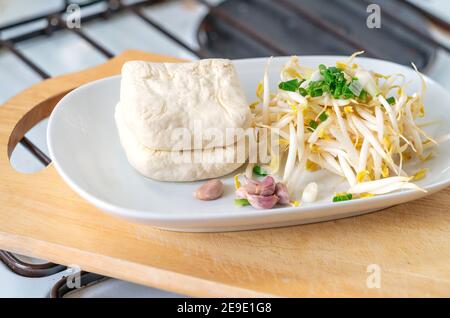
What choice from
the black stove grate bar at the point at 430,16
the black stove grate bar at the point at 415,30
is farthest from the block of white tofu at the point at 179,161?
the black stove grate bar at the point at 430,16

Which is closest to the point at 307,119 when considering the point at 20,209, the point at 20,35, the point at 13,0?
the point at 20,209

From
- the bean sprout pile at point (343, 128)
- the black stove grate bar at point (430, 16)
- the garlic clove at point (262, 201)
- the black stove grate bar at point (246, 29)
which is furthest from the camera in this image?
the black stove grate bar at point (430, 16)

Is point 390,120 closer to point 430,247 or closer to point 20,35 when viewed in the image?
point 430,247

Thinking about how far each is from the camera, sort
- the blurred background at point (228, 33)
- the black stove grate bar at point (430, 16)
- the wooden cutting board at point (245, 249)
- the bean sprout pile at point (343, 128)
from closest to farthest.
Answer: the wooden cutting board at point (245, 249) < the bean sprout pile at point (343, 128) < the blurred background at point (228, 33) < the black stove grate bar at point (430, 16)

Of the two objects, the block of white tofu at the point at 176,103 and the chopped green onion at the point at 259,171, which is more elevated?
the block of white tofu at the point at 176,103

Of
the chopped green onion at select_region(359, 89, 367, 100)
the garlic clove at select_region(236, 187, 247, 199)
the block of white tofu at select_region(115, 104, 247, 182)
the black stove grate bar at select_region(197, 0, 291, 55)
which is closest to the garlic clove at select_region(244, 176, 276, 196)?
the garlic clove at select_region(236, 187, 247, 199)

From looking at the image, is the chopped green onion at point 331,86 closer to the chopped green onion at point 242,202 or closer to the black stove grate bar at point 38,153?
the chopped green onion at point 242,202

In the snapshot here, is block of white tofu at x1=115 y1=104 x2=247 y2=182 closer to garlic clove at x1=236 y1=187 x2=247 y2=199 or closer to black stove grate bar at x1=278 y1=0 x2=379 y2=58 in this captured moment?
garlic clove at x1=236 y1=187 x2=247 y2=199
